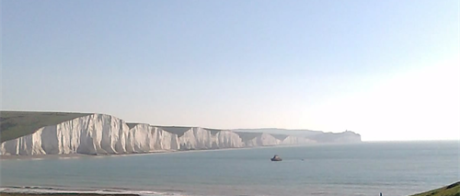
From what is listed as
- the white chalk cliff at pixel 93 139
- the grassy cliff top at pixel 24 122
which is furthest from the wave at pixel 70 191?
the grassy cliff top at pixel 24 122

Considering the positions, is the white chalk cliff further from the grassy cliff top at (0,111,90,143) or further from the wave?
the wave

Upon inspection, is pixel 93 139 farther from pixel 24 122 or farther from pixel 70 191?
pixel 70 191

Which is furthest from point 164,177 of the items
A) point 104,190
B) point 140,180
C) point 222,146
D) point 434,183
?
point 222,146

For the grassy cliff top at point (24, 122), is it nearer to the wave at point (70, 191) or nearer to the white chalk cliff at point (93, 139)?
the white chalk cliff at point (93, 139)

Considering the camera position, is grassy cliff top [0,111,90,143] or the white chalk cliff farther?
grassy cliff top [0,111,90,143]

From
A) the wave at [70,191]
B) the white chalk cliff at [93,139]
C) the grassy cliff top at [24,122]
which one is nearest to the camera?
the wave at [70,191]

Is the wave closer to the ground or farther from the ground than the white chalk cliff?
closer to the ground

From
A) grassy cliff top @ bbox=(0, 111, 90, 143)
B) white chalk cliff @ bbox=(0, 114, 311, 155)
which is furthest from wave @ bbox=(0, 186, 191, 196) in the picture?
grassy cliff top @ bbox=(0, 111, 90, 143)

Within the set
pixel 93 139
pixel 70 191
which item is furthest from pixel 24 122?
pixel 70 191

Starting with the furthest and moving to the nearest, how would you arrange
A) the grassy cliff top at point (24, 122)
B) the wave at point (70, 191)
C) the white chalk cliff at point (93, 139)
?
the grassy cliff top at point (24, 122) < the white chalk cliff at point (93, 139) < the wave at point (70, 191)
